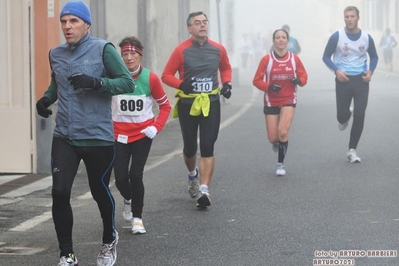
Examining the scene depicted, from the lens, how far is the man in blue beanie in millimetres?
6395

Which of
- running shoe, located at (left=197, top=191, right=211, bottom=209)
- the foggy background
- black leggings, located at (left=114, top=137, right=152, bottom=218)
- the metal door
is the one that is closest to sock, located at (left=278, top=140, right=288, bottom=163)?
running shoe, located at (left=197, top=191, right=211, bottom=209)

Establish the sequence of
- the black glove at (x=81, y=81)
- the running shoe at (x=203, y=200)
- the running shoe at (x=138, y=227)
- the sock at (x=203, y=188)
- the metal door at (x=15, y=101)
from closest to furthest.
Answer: the black glove at (x=81, y=81), the running shoe at (x=138, y=227), the running shoe at (x=203, y=200), the sock at (x=203, y=188), the metal door at (x=15, y=101)

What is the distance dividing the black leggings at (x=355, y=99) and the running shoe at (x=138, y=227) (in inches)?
200

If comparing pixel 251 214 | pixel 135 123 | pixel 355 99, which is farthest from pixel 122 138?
pixel 355 99

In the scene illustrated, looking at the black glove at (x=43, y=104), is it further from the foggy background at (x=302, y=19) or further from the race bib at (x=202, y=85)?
the foggy background at (x=302, y=19)

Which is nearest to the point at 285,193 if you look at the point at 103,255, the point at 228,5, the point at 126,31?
the point at 103,255

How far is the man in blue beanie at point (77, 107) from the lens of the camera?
21.0ft

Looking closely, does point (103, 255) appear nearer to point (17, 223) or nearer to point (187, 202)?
point (17, 223)

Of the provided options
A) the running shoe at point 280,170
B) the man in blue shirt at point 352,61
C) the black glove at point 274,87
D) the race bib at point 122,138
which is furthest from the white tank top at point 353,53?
the race bib at point 122,138

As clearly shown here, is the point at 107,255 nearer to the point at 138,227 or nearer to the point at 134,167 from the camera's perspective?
the point at 138,227

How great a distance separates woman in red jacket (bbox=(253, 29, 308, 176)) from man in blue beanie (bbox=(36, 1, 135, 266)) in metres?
4.87

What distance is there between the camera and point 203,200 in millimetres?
8914

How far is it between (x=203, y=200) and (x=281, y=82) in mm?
2863

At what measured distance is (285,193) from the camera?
9812mm
